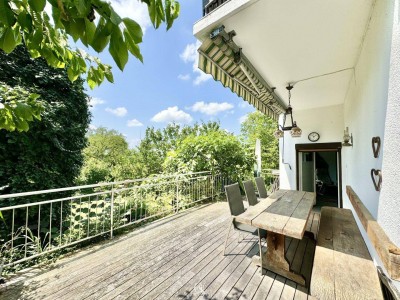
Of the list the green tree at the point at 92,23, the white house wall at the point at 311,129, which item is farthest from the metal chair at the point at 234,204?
the white house wall at the point at 311,129

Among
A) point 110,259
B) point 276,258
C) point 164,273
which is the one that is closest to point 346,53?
point 276,258

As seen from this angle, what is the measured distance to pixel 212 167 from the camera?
20.5 feet

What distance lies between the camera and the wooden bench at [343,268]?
1.12 metres

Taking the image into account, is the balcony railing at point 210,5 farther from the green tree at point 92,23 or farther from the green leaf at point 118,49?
the green leaf at point 118,49

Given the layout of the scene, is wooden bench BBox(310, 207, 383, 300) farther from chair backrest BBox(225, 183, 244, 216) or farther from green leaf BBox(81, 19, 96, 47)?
green leaf BBox(81, 19, 96, 47)

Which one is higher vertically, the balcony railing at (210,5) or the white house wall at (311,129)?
the balcony railing at (210,5)

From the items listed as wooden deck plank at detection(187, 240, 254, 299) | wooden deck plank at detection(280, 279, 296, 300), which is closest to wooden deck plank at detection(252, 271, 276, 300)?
wooden deck plank at detection(280, 279, 296, 300)

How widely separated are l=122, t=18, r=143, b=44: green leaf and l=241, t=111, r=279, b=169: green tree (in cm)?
1198

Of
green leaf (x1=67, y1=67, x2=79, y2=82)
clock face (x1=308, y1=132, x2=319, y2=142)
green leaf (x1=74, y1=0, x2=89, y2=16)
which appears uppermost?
clock face (x1=308, y1=132, x2=319, y2=142)

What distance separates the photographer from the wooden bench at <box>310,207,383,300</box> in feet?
3.68

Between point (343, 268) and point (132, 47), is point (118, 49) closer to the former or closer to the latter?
point (132, 47)

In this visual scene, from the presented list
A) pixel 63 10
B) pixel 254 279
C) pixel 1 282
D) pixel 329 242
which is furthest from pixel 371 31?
pixel 1 282

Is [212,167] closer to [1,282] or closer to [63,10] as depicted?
[1,282]

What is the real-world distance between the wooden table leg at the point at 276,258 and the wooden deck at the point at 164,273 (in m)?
0.08
